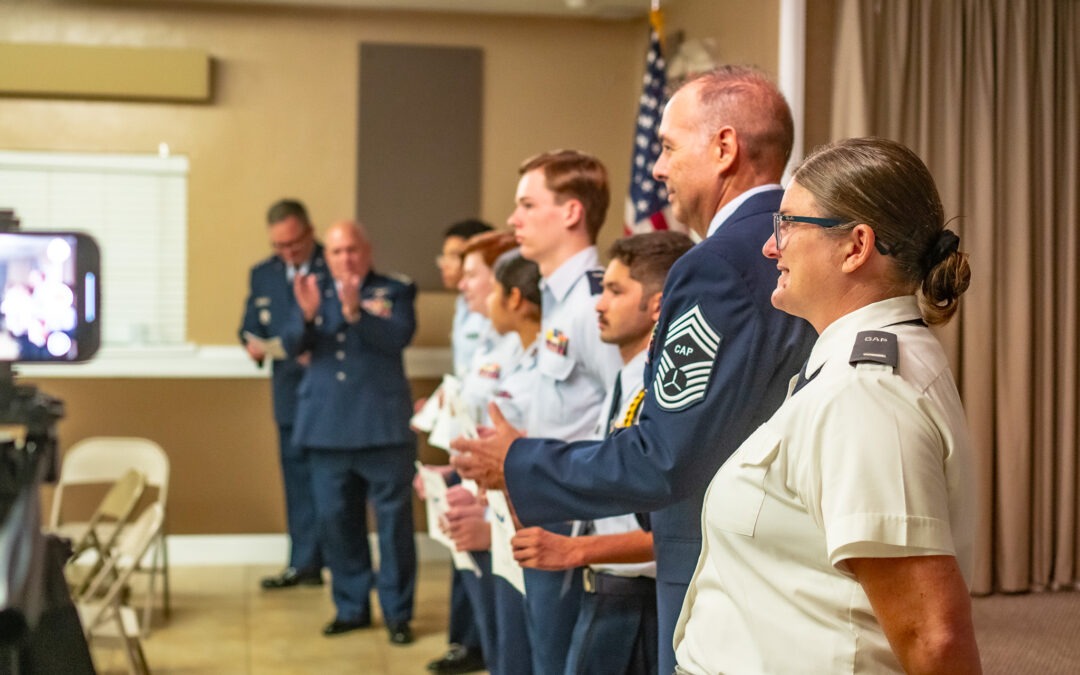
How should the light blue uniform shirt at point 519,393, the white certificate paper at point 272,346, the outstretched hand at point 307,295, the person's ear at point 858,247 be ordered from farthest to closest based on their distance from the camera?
the white certificate paper at point 272,346
the outstretched hand at point 307,295
the light blue uniform shirt at point 519,393
the person's ear at point 858,247

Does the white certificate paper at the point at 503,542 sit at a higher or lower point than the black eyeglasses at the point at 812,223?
lower

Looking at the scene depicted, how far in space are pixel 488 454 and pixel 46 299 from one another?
75 centimetres

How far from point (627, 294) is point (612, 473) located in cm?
69

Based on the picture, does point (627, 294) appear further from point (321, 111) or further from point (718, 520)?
point (321, 111)

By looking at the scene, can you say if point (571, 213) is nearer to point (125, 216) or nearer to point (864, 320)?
point (864, 320)

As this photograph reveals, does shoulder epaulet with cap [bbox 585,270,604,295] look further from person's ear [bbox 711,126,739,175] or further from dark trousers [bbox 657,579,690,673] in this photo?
dark trousers [bbox 657,579,690,673]

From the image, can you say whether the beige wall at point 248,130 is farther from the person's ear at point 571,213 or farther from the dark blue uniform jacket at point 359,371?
the person's ear at point 571,213

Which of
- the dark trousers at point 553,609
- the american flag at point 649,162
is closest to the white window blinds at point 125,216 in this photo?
the american flag at point 649,162

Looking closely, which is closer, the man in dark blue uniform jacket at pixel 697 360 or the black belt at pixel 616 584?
the man in dark blue uniform jacket at pixel 697 360

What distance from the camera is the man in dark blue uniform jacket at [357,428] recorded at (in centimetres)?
480

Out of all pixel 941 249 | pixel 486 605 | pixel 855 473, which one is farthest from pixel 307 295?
pixel 855 473

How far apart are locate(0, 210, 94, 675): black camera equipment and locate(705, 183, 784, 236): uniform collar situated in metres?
1.07

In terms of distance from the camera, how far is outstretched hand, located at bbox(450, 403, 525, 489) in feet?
6.64

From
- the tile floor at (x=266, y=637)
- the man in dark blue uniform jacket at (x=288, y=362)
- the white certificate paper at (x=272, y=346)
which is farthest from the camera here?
the man in dark blue uniform jacket at (x=288, y=362)
